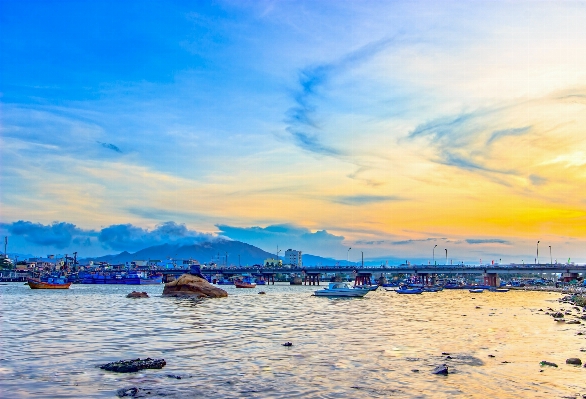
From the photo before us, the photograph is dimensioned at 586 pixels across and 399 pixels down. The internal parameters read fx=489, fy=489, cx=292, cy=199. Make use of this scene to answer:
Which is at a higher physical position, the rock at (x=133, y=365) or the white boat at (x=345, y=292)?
the rock at (x=133, y=365)

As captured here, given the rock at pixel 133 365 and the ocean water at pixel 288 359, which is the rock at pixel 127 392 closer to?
the ocean water at pixel 288 359

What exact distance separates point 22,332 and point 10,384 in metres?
22.4

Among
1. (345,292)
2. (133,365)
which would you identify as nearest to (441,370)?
(133,365)

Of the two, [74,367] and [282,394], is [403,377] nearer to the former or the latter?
[282,394]

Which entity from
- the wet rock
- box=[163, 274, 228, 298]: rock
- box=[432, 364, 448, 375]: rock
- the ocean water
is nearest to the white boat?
box=[163, 274, 228, 298]: rock

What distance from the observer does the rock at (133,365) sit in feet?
86.7

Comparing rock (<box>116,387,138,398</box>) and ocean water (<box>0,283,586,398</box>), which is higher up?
rock (<box>116,387,138,398</box>)

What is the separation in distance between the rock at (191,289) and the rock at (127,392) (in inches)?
3519

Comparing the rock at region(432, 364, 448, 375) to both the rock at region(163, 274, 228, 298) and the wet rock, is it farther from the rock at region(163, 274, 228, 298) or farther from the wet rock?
the rock at region(163, 274, 228, 298)

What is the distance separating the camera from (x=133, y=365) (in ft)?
88.1

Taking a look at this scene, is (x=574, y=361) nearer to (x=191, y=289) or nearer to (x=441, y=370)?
(x=441, y=370)

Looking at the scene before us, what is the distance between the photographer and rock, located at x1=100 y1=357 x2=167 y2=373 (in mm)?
26422

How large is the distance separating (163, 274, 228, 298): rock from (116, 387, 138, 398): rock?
89381mm

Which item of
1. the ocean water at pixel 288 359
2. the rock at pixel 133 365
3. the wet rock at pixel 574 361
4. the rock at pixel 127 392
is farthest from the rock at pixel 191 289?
the rock at pixel 127 392
